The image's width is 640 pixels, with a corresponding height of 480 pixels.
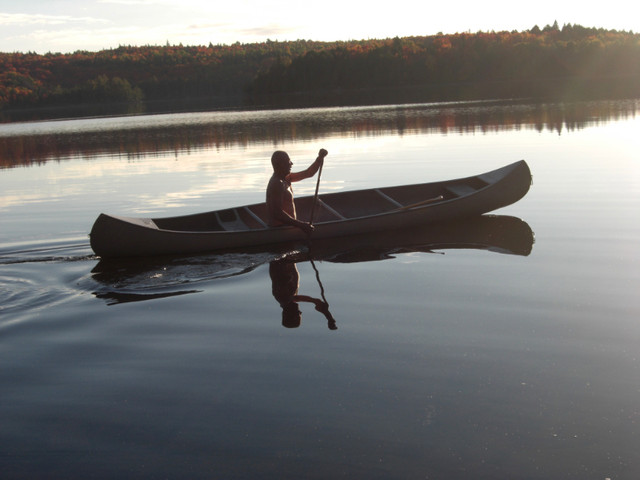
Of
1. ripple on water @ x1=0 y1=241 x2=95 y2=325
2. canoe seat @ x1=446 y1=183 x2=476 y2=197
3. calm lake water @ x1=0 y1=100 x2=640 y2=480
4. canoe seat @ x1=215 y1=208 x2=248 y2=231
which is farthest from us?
canoe seat @ x1=446 y1=183 x2=476 y2=197

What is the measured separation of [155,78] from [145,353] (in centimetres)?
12306

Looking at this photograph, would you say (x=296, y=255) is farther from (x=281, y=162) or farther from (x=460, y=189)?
(x=460, y=189)

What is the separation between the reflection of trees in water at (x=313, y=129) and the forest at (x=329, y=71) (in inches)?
1267

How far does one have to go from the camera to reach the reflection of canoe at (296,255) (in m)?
8.19

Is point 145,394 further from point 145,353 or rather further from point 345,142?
point 345,142

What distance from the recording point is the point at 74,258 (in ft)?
31.2

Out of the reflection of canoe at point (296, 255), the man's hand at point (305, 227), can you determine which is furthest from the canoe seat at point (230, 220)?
the man's hand at point (305, 227)

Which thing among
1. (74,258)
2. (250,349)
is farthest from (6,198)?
(250,349)

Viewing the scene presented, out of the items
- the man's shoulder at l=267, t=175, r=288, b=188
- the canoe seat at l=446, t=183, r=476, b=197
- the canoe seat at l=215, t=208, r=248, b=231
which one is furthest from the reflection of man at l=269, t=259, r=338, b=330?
the canoe seat at l=446, t=183, r=476, b=197

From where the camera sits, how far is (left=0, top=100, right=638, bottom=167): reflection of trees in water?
88.9ft

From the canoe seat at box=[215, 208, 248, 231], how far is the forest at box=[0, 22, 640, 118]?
58.8 metres

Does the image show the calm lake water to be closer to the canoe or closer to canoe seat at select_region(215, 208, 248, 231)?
the canoe

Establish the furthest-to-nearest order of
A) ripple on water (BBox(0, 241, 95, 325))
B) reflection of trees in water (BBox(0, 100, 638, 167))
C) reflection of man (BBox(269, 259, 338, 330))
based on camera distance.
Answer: reflection of trees in water (BBox(0, 100, 638, 167)) → ripple on water (BBox(0, 241, 95, 325)) → reflection of man (BBox(269, 259, 338, 330))

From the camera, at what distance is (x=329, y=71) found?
102 meters
